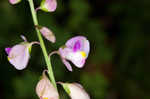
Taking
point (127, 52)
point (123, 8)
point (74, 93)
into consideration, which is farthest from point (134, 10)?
point (74, 93)

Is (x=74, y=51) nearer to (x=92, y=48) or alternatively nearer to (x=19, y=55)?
(x=19, y=55)

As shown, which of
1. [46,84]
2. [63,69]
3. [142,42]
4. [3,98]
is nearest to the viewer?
[46,84]

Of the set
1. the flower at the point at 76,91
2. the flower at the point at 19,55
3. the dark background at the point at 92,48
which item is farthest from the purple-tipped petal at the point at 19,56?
the dark background at the point at 92,48

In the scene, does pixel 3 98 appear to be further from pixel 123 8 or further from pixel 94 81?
pixel 123 8

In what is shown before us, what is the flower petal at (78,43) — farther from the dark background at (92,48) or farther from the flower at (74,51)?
the dark background at (92,48)

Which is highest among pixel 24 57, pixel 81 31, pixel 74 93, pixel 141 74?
pixel 24 57

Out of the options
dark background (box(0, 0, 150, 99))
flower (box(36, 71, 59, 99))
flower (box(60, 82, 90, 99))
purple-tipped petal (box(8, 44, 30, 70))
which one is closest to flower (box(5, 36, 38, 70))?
purple-tipped petal (box(8, 44, 30, 70))

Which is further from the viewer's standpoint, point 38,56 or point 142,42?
point 142,42

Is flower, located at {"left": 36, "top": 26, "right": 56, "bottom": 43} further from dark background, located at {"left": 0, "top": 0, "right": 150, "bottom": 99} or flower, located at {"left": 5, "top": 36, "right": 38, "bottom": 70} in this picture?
dark background, located at {"left": 0, "top": 0, "right": 150, "bottom": 99}
